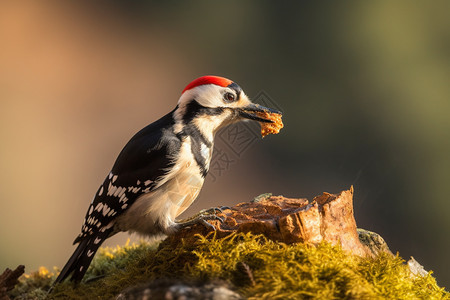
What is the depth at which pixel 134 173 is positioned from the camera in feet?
6.18

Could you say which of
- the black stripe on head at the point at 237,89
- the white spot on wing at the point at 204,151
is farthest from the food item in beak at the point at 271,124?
the white spot on wing at the point at 204,151

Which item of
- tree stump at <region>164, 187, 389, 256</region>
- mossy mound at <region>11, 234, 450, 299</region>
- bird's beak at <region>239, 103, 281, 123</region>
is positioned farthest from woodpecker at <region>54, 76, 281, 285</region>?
mossy mound at <region>11, 234, 450, 299</region>

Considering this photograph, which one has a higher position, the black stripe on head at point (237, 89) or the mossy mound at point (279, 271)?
the black stripe on head at point (237, 89)

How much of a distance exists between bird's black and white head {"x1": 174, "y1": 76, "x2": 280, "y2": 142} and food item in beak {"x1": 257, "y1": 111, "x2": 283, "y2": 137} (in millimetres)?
25

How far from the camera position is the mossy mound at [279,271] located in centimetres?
117

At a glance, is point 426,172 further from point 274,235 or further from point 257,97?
point 274,235

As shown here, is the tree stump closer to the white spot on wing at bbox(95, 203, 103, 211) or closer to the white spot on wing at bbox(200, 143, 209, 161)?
the white spot on wing at bbox(200, 143, 209, 161)

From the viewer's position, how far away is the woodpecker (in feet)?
6.07

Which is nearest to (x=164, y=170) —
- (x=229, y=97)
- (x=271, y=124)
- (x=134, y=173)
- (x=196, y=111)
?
(x=134, y=173)

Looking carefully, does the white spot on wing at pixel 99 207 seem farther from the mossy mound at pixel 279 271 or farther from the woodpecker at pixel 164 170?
the mossy mound at pixel 279 271

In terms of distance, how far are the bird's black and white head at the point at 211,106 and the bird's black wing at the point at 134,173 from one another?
11 centimetres

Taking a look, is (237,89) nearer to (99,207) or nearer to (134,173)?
(134,173)

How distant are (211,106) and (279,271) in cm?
98

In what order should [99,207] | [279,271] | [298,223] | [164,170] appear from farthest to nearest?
[99,207]
[164,170]
[298,223]
[279,271]
